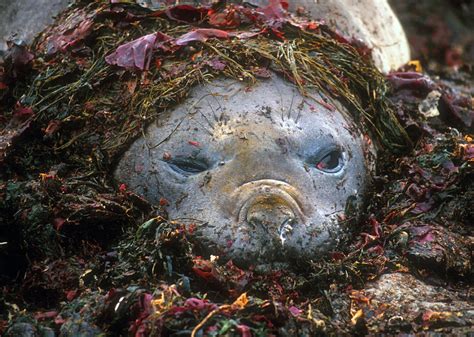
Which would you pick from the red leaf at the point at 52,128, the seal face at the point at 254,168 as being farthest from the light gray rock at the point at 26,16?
the seal face at the point at 254,168

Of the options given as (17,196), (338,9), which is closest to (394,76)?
(338,9)

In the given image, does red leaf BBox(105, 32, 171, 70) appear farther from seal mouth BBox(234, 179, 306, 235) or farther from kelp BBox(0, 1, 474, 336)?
seal mouth BBox(234, 179, 306, 235)

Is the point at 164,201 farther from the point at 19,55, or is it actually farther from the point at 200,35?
the point at 19,55

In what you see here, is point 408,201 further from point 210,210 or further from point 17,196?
point 17,196

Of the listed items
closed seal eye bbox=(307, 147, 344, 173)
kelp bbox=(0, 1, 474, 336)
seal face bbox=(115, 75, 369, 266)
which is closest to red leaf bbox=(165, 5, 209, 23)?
kelp bbox=(0, 1, 474, 336)

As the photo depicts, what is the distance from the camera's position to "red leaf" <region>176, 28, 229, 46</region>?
512cm

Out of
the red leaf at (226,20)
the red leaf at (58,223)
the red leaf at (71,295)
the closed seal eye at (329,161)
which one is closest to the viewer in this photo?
the red leaf at (71,295)

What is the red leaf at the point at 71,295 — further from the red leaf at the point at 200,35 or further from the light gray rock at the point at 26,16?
the light gray rock at the point at 26,16

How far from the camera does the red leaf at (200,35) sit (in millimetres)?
5125

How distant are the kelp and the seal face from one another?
9cm

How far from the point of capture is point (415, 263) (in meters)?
4.52

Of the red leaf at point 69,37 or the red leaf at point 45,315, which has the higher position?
the red leaf at point 69,37

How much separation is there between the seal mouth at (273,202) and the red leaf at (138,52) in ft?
3.74

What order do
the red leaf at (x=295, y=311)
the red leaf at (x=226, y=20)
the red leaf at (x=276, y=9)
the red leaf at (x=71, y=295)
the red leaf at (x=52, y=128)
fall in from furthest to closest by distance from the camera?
the red leaf at (x=276, y=9), the red leaf at (x=226, y=20), the red leaf at (x=52, y=128), the red leaf at (x=71, y=295), the red leaf at (x=295, y=311)
